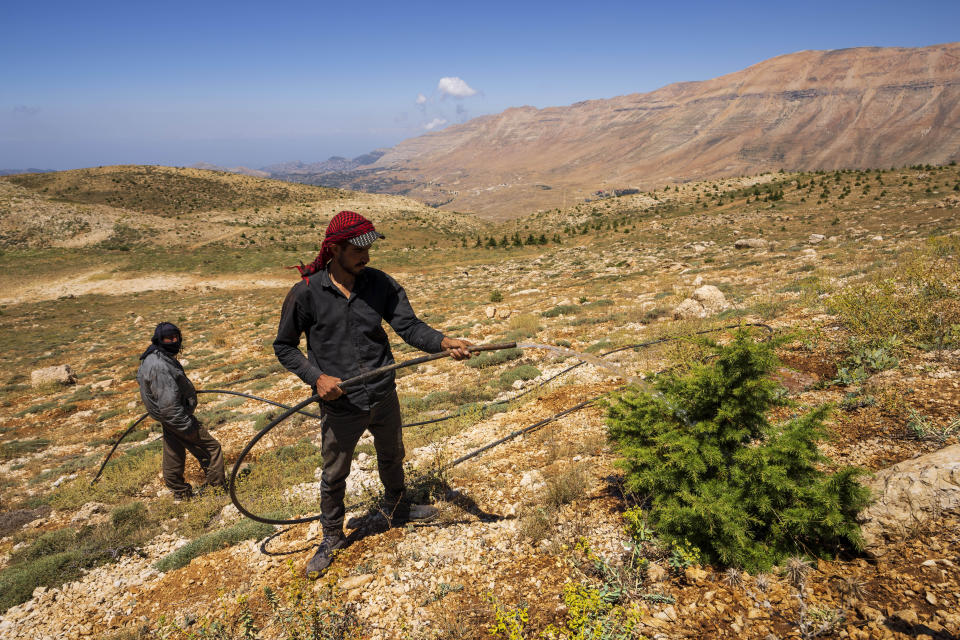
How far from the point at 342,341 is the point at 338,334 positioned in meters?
0.08

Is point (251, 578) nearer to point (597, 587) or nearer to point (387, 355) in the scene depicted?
point (387, 355)

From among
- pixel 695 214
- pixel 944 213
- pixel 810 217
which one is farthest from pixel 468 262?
pixel 944 213

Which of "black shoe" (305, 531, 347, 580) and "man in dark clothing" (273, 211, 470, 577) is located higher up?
"man in dark clothing" (273, 211, 470, 577)

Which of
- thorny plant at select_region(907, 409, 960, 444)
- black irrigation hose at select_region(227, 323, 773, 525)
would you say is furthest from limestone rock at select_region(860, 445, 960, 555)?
black irrigation hose at select_region(227, 323, 773, 525)

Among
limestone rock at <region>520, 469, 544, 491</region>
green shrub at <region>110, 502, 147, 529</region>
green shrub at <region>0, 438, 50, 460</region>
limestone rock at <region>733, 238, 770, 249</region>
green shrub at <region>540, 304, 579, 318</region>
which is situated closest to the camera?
limestone rock at <region>520, 469, 544, 491</region>

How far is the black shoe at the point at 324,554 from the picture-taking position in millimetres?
4215

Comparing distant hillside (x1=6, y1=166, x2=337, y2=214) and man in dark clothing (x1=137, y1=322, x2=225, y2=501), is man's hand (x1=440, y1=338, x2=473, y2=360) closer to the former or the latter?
man in dark clothing (x1=137, y1=322, x2=225, y2=501)

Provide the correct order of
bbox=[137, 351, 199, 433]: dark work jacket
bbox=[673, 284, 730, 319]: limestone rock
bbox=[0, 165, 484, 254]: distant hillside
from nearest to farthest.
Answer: bbox=[137, 351, 199, 433]: dark work jacket < bbox=[673, 284, 730, 319]: limestone rock < bbox=[0, 165, 484, 254]: distant hillside

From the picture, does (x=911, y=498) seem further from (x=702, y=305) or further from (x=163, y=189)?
(x=163, y=189)

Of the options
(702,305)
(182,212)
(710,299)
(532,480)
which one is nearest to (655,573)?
(532,480)

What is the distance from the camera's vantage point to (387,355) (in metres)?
4.24

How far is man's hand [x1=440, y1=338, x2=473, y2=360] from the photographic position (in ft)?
13.2

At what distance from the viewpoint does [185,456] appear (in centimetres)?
656

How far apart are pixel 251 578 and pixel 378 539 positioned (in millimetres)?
1290
